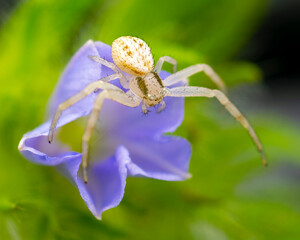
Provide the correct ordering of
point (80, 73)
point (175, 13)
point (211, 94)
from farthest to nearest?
point (175, 13) → point (211, 94) → point (80, 73)

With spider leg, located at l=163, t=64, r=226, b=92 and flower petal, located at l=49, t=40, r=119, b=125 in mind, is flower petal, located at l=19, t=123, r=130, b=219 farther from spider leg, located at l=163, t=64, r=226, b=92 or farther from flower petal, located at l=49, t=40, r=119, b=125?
spider leg, located at l=163, t=64, r=226, b=92

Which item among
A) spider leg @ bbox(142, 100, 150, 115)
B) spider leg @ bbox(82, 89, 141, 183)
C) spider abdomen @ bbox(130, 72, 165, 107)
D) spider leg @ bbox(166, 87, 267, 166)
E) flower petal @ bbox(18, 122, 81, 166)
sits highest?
flower petal @ bbox(18, 122, 81, 166)

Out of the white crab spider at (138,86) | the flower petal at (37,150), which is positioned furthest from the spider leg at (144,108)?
the flower petal at (37,150)

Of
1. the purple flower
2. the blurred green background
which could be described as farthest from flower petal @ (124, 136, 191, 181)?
the blurred green background

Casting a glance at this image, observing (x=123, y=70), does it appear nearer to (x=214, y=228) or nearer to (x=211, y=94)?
(x=211, y=94)

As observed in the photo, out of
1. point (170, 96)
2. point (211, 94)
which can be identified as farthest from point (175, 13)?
point (170, 96)

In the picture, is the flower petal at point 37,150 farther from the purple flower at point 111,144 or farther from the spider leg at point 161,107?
the spider leg at point 161,107
